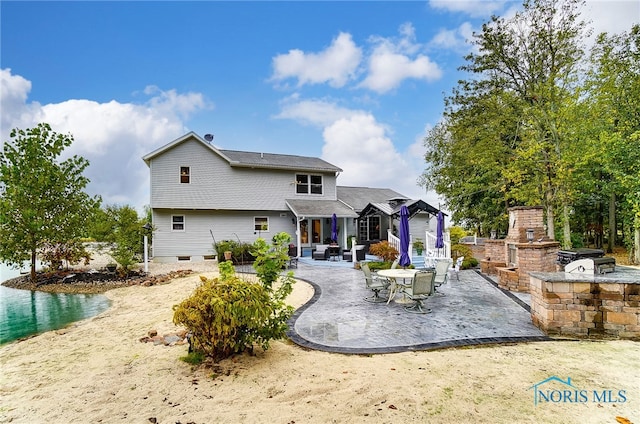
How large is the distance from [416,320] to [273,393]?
382 centimetres

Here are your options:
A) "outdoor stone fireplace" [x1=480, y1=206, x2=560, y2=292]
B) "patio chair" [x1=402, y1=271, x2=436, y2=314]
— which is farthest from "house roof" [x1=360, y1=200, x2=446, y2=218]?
"patio chair" [x1=402, y1=271, x2=436, y2=314]

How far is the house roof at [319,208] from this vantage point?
61.0 ft

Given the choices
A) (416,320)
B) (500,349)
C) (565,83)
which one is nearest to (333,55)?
(565,83)

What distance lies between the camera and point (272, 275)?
16.5 feet

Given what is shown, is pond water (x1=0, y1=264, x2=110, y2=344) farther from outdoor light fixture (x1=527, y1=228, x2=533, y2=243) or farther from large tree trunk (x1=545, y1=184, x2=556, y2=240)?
large tree trunk (x1=545, y1=184, x2=556, y2=240)

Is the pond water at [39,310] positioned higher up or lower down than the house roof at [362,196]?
lower down

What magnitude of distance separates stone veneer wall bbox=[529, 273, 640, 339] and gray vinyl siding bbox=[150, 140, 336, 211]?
15926 millimetres

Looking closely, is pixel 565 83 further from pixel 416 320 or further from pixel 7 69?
pixel 7 69

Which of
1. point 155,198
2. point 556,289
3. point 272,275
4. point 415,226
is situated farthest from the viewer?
point 415,226

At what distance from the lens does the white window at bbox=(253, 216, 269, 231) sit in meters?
19.9

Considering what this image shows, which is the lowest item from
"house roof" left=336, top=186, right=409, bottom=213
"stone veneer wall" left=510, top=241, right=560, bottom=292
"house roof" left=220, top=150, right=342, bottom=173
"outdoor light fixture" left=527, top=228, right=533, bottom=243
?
"stone veneer wall" left=510, top=241, right=560, bottom=292

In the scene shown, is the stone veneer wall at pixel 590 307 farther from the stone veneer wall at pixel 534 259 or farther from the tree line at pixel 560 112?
the tree line at pixel 560 112

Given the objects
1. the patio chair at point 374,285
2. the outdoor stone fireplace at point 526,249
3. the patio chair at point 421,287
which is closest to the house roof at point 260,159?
the patio chair at point 374,285

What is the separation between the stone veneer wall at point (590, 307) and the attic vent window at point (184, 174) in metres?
17.5
